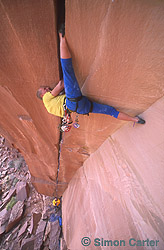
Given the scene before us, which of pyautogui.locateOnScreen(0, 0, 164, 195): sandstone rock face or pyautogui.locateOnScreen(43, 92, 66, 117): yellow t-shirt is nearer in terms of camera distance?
pyautogui.locateOnScreen(0, 0, 164, 195): sandstone rock face

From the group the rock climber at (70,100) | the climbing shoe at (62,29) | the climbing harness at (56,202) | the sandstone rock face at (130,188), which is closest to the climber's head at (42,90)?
the rock climber at (70,100)

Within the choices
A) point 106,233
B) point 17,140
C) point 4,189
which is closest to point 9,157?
point 4,189

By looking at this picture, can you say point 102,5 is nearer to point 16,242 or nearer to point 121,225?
point 121,225

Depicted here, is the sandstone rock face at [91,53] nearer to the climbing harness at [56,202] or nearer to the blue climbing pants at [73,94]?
the blue climbing pants at [73,94]

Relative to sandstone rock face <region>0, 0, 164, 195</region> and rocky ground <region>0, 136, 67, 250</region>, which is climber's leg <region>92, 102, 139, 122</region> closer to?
sandstone rock face <region>0, 0, 164, 195</region>

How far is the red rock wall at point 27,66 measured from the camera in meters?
0.78

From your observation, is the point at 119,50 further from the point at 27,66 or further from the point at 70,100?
the point at 27,66

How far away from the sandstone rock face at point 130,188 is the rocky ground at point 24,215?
1.93 m

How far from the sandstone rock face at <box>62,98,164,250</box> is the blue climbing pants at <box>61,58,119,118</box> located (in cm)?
42

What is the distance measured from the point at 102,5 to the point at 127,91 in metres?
0.67

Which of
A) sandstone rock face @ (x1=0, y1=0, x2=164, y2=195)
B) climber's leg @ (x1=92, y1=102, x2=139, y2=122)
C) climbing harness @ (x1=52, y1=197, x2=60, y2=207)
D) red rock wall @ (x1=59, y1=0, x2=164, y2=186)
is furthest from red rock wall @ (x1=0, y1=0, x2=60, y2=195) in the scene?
climbing harness @ (x1=52, y1=197, x2=60, y2=207)

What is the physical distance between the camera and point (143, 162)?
1122mm

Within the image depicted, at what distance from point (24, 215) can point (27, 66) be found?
4948mm

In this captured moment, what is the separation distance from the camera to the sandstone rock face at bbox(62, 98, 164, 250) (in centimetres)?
95
